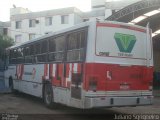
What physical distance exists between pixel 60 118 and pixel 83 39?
9.05 ft

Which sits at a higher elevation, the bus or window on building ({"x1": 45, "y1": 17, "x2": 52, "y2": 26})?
window on building ({"x1": 45, "y1": 17, "x2": 52, "y2": 26})

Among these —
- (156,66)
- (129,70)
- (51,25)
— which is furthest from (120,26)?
(51,25)

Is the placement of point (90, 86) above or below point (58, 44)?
below

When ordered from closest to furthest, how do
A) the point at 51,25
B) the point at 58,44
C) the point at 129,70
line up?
the point at 129,70 < the point at 58,44 < the point at 51,25

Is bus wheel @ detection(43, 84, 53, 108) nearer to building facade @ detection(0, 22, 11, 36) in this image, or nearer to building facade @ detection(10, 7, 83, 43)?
building facade @ detection(10, 7, 83, 43)

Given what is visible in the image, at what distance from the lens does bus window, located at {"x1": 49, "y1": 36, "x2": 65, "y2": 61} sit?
11.5m

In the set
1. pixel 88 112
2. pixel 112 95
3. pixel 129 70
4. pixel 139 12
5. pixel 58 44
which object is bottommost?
pixel 88 112

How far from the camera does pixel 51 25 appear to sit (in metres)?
53.2

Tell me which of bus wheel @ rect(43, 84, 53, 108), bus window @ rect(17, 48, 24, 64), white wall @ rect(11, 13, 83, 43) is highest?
white wall @ rect(11, 13, 83, 43)

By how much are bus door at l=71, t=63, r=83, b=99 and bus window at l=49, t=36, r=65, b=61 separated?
1.33 m

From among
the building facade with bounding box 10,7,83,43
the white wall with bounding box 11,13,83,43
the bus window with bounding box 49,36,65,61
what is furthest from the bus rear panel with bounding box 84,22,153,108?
the white wall with bounding box 11,13,83,43

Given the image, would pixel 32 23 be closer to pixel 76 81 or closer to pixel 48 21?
pixel 48 21

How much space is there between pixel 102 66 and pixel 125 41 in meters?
1.27

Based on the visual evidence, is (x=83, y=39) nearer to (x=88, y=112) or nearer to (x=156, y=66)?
(x=88, y=112)
